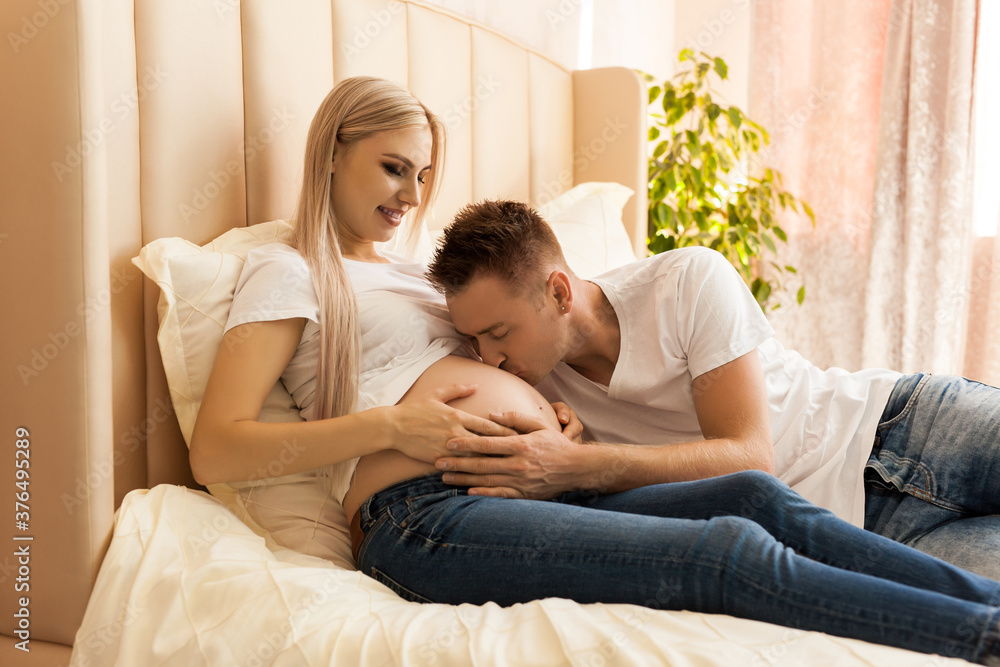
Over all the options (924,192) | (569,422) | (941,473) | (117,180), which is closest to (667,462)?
(569,422)

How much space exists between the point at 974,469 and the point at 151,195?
4.53 feet

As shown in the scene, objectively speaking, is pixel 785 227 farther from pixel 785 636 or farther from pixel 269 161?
pixel 785 636

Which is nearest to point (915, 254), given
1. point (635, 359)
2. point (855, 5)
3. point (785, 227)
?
point (785, 227)

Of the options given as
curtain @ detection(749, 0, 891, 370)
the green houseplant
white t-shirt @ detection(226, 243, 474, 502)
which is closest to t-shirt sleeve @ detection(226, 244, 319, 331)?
white t-shirt @ detection(226, 243, 474, 502)

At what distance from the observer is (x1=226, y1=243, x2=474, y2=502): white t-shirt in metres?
1.19

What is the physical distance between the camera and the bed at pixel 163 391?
851mm

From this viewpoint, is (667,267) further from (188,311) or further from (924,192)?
(924,192)


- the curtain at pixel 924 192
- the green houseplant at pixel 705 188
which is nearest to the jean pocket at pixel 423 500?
the green houseplant at pixel 705 188

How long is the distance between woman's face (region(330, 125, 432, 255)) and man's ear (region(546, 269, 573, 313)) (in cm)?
32

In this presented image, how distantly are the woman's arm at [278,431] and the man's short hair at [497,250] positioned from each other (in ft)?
0.81

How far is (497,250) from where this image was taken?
127 centimetres

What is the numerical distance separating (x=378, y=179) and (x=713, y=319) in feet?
2.10

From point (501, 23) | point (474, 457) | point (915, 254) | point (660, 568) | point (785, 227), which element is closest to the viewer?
point (660, 568)

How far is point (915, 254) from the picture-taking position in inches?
109
